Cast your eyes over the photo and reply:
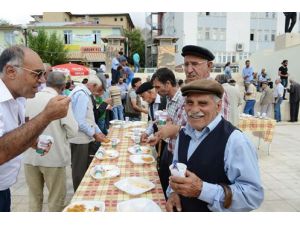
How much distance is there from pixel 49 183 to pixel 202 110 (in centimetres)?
214

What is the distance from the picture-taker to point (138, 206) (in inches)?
71.7

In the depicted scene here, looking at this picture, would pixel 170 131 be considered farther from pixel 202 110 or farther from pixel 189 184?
pixel 189 184

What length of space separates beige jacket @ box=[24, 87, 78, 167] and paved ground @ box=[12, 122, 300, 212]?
1193 millimetres

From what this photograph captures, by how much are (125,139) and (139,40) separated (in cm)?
3869

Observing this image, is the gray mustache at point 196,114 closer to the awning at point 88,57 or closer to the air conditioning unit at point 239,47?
the awning at point 88,57

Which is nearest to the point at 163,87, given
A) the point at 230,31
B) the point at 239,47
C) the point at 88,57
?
the point at 88,57

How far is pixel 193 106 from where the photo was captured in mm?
1634

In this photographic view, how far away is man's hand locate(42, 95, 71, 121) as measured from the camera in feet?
5.17

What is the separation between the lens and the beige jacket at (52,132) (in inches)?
112

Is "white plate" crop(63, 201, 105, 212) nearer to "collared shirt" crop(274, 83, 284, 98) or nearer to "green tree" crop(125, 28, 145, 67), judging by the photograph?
"collared shirt" crop(274, 83, 284, 98)

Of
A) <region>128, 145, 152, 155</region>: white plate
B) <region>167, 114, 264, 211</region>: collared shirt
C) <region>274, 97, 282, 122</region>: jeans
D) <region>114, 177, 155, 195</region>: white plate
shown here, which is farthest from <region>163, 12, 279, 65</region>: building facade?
<region>167, 114, 264, 211</region>: collared shirt
